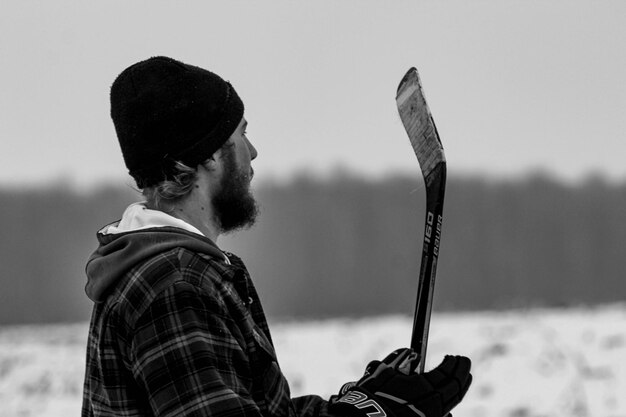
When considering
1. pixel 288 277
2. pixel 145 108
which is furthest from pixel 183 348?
pixel 288 277

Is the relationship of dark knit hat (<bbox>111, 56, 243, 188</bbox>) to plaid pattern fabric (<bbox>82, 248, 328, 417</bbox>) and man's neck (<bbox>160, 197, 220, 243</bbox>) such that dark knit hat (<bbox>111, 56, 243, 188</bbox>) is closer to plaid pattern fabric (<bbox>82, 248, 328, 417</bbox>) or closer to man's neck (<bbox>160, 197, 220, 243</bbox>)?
man's neck (<bbox>160, 197, 220, 243</bbox>)

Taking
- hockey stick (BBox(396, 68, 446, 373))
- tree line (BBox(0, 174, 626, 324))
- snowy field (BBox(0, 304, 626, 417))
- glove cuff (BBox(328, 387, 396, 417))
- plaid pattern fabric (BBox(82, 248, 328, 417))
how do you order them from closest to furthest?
plaid pattern fabric (BBox(82, 248, 328, 417)), glove cuff (BBox(328, 387, 396, 417)), hockey stick (BBox(396, 68, 446, 373)), snowy field (BBox(0, 304, 626, 417)), tree line (BBox(0, 174, 626, 324))

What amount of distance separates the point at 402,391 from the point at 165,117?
710mm

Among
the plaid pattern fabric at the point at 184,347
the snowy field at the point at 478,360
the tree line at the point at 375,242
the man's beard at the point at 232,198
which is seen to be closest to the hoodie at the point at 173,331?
the plaid pattern fabric at the point at 184,347

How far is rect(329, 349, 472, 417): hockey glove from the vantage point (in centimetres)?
152

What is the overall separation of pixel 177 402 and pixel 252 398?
0.13 meters

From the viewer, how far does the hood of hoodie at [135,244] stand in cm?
137

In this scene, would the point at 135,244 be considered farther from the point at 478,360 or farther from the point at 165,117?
the point at 478,360

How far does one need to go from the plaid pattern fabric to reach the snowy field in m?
5.09

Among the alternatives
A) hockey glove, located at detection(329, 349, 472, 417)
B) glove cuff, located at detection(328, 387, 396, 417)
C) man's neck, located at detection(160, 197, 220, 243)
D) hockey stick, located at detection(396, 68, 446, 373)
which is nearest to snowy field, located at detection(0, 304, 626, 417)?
hockey stick, located at detection(396, 68, 446, 373)

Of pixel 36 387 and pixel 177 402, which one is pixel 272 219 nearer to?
pixel 36 387

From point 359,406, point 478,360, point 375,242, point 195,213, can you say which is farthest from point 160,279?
point 375,242

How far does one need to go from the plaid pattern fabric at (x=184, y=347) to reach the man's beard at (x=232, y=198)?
19 centimetres

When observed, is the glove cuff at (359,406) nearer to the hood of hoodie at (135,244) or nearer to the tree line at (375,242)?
the hood of hoodie at (135,244)
